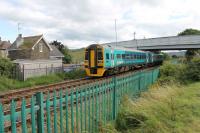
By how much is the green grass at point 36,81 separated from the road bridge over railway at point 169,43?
2510 cm

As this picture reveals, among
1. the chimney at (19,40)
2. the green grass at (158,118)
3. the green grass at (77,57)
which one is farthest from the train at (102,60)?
the green grass at (77,57)

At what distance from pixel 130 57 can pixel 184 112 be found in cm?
2292

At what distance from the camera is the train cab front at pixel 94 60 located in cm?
2302

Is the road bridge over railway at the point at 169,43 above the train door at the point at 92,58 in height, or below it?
above

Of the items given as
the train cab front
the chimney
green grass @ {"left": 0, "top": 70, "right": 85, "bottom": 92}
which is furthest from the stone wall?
the train cab front

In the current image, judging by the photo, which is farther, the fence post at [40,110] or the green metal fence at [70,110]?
the fence post at [40,110]

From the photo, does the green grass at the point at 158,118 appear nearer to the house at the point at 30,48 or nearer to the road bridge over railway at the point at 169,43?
the house at the point at 30,48

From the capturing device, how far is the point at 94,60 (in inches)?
926

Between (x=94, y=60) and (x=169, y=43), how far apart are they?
3031 cm

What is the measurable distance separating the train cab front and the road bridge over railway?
1120 inches

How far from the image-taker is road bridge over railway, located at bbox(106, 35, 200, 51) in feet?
157

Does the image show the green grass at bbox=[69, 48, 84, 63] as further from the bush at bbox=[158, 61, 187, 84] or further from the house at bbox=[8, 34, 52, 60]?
the bush at bbox=[158, 61, 187, 84]

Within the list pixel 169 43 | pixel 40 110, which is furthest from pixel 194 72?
pixel 169 43

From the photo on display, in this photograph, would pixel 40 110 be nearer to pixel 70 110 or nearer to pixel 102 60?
pixel 70 110
